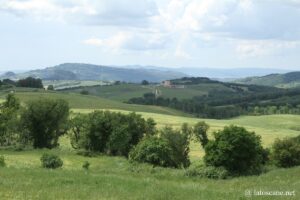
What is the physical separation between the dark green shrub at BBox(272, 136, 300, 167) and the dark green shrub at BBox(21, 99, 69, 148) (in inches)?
1840

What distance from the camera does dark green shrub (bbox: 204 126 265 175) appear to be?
4975 cm

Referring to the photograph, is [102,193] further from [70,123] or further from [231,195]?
[70,123]

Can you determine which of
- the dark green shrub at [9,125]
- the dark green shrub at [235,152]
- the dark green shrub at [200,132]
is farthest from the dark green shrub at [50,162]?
the dark green shrub at [200,132]

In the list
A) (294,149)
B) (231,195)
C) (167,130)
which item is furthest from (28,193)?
(167,130)

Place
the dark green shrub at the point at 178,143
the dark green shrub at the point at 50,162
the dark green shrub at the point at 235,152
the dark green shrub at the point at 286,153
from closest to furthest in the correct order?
the dark green shrub at the point at 50,162
the dark green shrub at the point at 235,152
the dark green shrub at the point at 286,153
the dark green shrub at the point at 178,143

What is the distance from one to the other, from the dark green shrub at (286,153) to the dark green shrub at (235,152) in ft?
47.1

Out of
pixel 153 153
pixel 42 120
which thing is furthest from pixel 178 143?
pixel 42 120

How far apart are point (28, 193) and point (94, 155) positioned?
2534 inches

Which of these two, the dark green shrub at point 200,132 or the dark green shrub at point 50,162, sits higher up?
the dark green shrub at point 50,162

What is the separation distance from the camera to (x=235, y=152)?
4988 centimetres

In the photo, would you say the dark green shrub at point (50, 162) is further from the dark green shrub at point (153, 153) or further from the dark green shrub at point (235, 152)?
the dark green shrub at point (153, 153)

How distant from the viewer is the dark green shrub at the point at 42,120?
96.5 meters

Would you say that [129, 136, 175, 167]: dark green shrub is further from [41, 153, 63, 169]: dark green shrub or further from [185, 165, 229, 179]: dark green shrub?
[185, 165, 229, 179]: dark green shrub

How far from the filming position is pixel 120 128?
3519 inches
